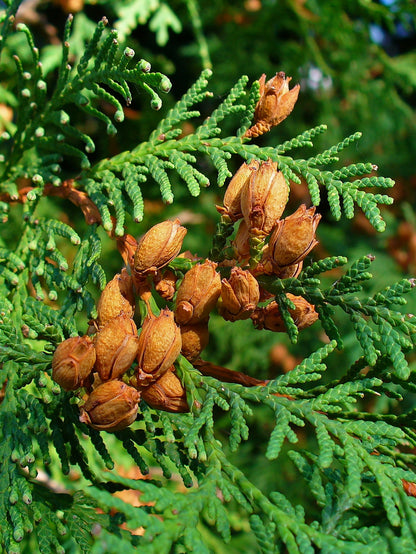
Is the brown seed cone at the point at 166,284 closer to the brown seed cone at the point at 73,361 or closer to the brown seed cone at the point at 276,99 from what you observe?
the brown seed cone at the point at 73,361

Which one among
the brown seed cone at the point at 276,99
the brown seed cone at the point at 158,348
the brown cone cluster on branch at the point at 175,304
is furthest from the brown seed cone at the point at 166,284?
the brown seed cone at the point at 276,99

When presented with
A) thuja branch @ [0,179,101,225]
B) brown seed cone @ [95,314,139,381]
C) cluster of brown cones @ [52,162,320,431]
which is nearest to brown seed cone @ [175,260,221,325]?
cluster of brown cones @ [52,162,320,431]

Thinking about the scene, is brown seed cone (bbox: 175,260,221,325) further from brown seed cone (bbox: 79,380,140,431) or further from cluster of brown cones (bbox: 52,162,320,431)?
brown seed cone (bbox: 79,380,140,431)

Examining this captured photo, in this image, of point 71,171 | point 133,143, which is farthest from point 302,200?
point 71,171

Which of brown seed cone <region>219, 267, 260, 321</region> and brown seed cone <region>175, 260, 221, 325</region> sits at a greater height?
brown seed cone <region>219, 267, 260, 321</region>

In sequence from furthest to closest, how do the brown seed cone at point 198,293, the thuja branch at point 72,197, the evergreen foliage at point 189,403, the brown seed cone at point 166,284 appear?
the thuja branch at point 72,197, the brown seed cone at point 166,284, the brown seed cone at point 198,293, the evergreen foliage at point 189,403

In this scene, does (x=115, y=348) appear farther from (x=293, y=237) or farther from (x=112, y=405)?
(x=293, y=237)

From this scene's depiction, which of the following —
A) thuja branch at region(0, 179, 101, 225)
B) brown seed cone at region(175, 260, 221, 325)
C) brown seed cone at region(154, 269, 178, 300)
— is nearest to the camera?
brown seed cone at region(175, 260, 221, 325)
